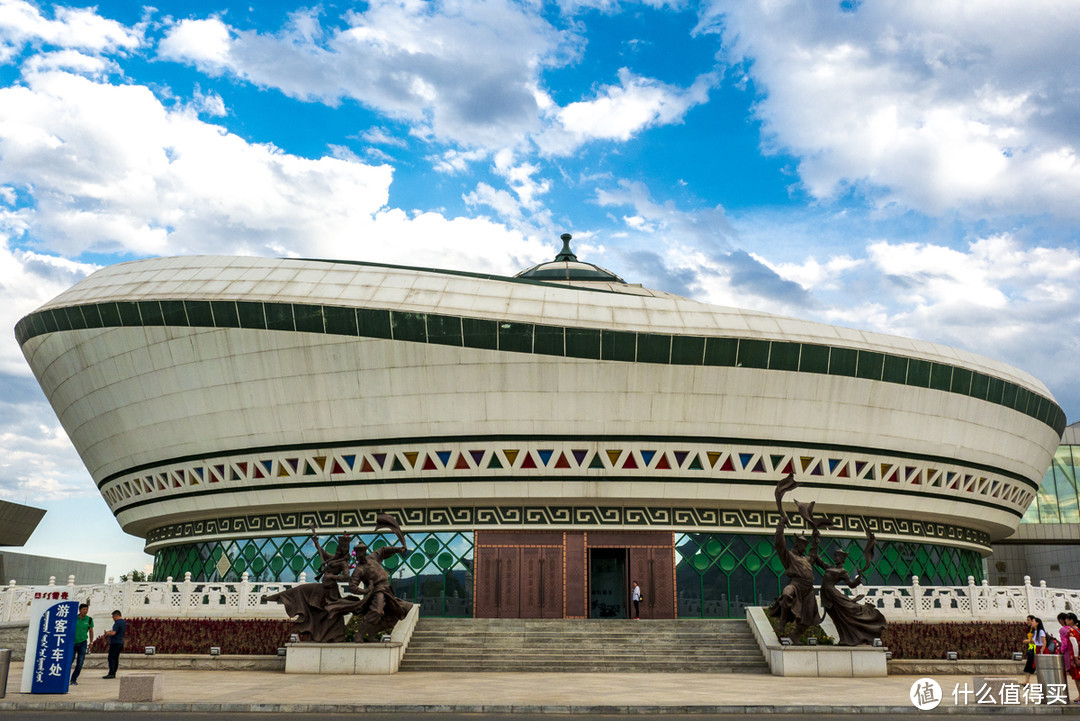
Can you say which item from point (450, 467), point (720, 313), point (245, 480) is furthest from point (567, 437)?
point (245, 480)

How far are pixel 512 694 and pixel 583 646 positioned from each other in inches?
308

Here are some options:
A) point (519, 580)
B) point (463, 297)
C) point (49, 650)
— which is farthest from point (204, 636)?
point (463, 297)

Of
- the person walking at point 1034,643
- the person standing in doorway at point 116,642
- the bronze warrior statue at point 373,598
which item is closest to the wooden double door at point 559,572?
the bronze warrior statue at point 373,598

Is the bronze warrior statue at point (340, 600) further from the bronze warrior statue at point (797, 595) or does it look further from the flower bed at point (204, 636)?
the bronze warrior statue at point (797, 595)

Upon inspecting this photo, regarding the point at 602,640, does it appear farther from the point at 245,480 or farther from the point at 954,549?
the point at 954,549

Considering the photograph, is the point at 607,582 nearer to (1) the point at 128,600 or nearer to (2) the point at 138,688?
(1) the point at 128,600

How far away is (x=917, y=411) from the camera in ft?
103

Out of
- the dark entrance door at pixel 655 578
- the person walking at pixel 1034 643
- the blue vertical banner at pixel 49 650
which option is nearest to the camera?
the blue vertical banner at pixel 49 650

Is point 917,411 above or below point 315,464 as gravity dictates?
above

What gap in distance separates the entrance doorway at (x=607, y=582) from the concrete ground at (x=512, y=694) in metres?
8.99

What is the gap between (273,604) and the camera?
25078mm

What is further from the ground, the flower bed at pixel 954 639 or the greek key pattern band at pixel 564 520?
the greek key pattern band at pixel 564 520

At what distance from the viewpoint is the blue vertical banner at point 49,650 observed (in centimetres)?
1619

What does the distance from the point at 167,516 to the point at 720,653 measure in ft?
72.7
